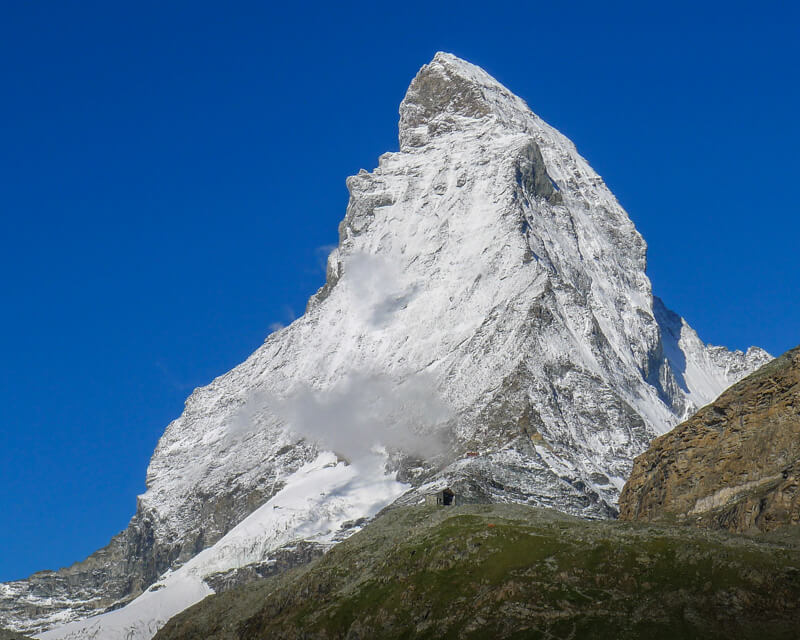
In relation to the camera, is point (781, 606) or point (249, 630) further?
point (249, 630)

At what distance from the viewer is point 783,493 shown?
17925 cm

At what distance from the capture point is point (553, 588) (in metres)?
162

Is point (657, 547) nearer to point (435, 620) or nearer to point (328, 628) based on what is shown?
point (435, 620)

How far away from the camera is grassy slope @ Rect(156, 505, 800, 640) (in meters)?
145

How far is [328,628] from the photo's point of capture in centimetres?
18175

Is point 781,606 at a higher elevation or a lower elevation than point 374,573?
lower

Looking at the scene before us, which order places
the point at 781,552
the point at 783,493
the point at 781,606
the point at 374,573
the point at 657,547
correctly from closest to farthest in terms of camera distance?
the point at 781,606 → the point at 781,552 → the point at 657,547 → the point at 783,493 → the point at 374,573

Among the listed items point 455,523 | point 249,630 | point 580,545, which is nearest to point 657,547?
point 580,545

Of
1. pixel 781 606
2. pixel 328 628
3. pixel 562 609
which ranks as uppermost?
pixel 328 628

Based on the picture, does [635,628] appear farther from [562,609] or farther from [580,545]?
[580,545]

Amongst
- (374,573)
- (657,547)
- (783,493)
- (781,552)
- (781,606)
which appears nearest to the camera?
(781,606)

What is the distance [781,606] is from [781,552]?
39.2 ft

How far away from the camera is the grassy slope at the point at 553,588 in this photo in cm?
14512

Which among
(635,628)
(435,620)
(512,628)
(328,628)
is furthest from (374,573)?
(635,628)
